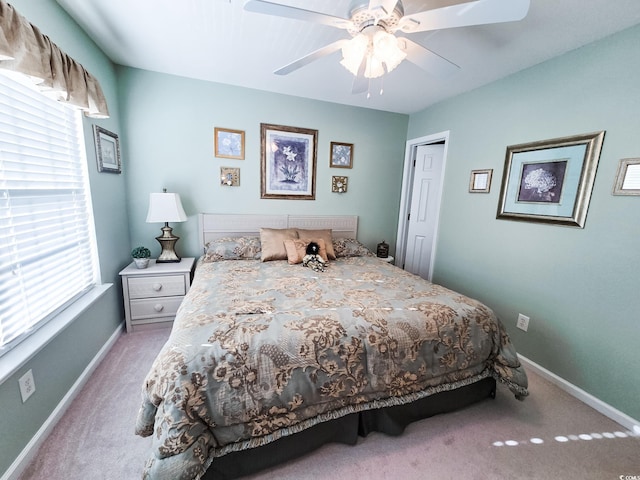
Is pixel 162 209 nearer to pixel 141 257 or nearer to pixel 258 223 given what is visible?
pixel 141 257

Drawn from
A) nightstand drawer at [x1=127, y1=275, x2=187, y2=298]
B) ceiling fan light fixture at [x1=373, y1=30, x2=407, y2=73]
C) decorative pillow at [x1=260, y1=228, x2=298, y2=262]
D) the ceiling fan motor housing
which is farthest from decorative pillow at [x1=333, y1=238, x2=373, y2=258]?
the ceiling fan motor housing

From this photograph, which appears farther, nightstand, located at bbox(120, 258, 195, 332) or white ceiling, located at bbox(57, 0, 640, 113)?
nightstand, located at bbox(120, 258, 195, 332)

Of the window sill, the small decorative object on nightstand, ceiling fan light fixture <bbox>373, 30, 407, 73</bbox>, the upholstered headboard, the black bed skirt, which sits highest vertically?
ceiling fan light fixture <bbox>373, 30, 407, 73</bbox>

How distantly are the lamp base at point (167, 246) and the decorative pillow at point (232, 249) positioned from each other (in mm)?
311

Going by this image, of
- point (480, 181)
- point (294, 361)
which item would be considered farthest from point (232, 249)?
point (480, 181)

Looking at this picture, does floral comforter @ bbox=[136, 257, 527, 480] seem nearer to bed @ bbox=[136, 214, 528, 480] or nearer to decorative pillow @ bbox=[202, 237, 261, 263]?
bed @ bbox=[136, 214, 528, 480]

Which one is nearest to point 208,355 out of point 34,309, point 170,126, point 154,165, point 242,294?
point 242,294

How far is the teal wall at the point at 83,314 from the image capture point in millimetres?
1213

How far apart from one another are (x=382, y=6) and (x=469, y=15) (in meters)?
0.37

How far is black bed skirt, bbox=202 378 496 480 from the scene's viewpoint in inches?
47.5

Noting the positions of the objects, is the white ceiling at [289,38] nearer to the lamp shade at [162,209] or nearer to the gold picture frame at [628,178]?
the gold picture frame at [628,178]

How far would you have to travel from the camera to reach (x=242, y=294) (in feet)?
5.75

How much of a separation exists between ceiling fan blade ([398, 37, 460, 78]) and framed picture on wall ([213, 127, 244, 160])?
81.1 inches

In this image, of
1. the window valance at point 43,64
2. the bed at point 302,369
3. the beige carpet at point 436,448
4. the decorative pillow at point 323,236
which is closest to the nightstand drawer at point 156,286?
the bed at point 302,369
